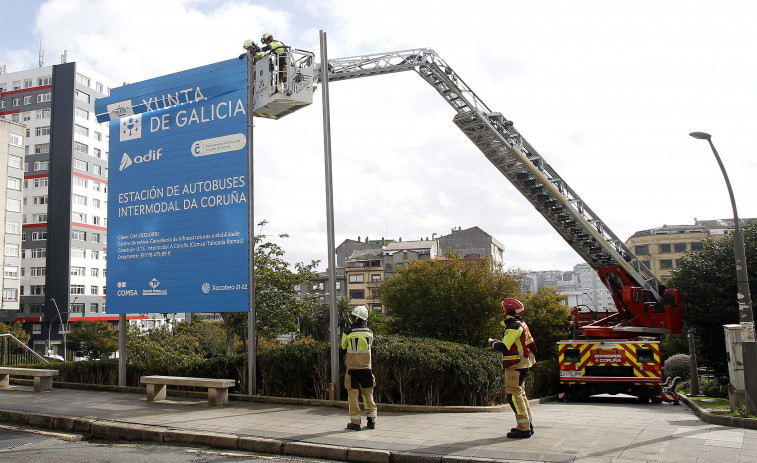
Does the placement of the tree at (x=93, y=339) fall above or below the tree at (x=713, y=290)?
below

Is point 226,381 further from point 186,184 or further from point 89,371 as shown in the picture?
point 89,371

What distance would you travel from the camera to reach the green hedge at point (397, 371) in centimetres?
1076

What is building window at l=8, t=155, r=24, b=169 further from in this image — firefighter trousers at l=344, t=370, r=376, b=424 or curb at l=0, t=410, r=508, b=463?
firefighter trousers at l=344, t=370, r=376, b=424

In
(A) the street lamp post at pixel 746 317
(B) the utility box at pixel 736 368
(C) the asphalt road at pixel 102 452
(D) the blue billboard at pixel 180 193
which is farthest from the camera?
(D) the blue billboard at pixel 180 193

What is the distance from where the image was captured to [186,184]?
1255 centimetres

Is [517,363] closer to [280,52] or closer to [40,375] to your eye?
[280,52]

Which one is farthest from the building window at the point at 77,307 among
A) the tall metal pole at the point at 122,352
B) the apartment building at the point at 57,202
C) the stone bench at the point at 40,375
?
the tall metal pole at the point at 122,352

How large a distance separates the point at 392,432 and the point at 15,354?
605 inches

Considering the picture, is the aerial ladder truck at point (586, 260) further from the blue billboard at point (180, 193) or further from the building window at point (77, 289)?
the building window at point (77, 289)

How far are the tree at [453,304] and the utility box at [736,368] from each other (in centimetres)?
1612

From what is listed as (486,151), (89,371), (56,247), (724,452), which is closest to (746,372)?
(724,452)

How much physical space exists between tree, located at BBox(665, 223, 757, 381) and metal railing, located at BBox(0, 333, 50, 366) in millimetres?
19396

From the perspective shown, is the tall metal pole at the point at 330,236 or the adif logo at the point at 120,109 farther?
the adif logo at the point at 120,109

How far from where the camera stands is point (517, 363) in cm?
797
